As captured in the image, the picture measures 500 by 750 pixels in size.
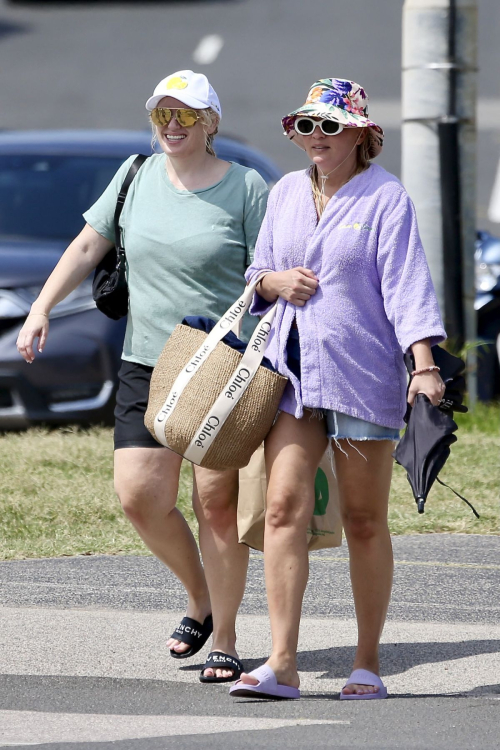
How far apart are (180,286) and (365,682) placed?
4.64ft

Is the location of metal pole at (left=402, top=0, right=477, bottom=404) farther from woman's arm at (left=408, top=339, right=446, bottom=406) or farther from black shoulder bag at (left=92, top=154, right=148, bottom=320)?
woman's arm at (left=408, top=339, right=446, bottom=406)

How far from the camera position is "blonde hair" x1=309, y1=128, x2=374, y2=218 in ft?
14.7

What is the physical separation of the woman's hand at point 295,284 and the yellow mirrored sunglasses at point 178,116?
67cm

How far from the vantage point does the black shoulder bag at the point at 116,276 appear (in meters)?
4.98

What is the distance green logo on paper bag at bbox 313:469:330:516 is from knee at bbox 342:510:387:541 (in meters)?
0.19

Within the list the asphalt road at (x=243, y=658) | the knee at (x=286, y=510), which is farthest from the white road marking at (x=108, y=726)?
the knee at (x=286, y=510)

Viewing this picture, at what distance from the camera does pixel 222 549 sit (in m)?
4.80

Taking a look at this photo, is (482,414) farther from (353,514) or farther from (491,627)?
(353,514)

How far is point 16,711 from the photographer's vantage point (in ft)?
14.5

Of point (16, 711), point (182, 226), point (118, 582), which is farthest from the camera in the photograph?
point (118, 582)

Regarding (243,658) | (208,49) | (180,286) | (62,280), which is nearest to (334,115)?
(180,286)

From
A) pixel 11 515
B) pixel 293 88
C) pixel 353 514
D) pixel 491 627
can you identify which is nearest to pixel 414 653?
pixel 491 627

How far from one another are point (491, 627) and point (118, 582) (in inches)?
60.8

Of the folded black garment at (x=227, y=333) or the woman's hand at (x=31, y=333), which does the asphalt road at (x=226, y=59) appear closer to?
the woman's hand at (x=31, y=333)
